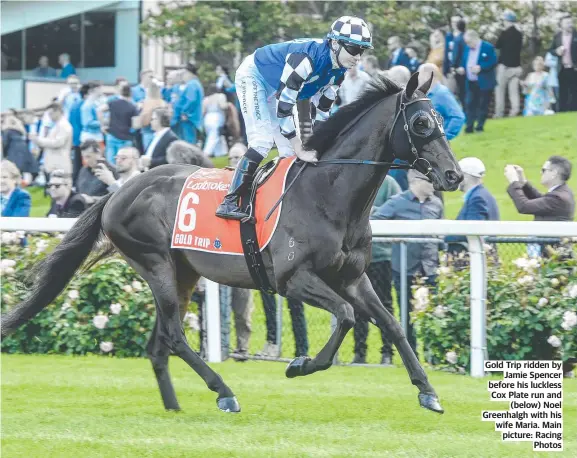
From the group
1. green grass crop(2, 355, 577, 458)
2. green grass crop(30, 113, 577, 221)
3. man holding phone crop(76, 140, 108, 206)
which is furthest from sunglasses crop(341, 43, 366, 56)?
green grass crop(30, 113, 577, 221)

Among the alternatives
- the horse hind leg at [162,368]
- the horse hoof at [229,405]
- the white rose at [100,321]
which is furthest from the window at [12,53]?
the horse hoof at [229,405]

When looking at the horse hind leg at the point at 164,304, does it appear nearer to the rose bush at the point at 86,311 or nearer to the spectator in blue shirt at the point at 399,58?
the rose bush at the point at 86,311

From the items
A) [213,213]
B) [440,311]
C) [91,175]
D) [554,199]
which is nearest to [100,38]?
[91,175]

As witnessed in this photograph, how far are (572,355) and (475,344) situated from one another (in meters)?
0.61

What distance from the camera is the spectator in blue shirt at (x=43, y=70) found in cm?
2200

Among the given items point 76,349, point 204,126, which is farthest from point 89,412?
point 204,126

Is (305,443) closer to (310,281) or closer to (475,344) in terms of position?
(310,281)

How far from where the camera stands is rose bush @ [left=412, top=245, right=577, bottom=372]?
24.4 feet

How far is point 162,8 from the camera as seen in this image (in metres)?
19.5

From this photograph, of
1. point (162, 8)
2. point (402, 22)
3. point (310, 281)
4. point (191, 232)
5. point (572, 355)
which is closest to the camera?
point (310, 281)

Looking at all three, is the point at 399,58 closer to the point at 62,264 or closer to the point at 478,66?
the point at 478,66

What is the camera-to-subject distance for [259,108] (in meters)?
6.51

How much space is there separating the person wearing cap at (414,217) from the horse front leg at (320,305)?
210 cm

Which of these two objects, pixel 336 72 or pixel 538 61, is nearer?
pixel 336 72
